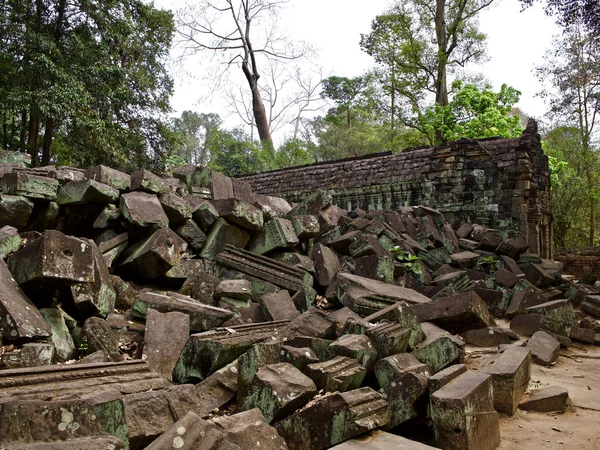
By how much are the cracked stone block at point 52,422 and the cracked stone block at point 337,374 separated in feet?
3.75

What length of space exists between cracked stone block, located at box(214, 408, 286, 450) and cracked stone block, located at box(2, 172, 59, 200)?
143 inches

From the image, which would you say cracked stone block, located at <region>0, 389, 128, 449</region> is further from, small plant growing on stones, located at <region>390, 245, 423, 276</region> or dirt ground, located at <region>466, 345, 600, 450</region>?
small plant growing on stones, located at <region>390, 245, 423, 276</region>

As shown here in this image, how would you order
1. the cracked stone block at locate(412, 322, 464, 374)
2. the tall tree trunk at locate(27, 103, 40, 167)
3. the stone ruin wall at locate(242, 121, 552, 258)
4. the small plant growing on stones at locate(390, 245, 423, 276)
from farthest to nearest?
the tall tree trunk at locate(27, 103, 40, 167), the stone ruin wall at locate(242, 121, 552, 258), the small plant growing on stones at locate(390, 245, 423, 276), the cracked stone block at locate(412, 322, 464, 374)

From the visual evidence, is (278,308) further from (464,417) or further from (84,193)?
(84,193)

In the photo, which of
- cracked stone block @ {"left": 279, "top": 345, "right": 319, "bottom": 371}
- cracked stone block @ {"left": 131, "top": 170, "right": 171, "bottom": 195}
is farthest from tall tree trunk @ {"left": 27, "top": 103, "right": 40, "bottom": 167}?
cracked stone block @ {"left": 279, "top": 345, "right": 319, "bottom": 371}

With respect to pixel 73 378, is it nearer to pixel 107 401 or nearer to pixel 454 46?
pixel 107 401

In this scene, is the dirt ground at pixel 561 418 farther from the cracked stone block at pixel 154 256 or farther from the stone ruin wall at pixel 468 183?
the stone ruin wall at pixel 468 183

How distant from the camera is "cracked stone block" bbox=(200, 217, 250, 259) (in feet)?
17.8

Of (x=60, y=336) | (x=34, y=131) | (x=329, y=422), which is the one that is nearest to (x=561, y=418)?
(x=329, y=422)

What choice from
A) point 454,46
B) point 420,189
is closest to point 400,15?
point 454,46

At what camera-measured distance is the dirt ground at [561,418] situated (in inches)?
103

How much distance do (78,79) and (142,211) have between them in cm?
885

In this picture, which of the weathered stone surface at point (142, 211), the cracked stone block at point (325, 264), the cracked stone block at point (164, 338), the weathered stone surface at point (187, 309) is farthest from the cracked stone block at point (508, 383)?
the weathered stone surface at point (142, 211)

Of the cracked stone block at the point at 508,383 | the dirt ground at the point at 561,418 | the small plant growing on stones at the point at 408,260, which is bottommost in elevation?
the dirt ground at the point at 561,418
